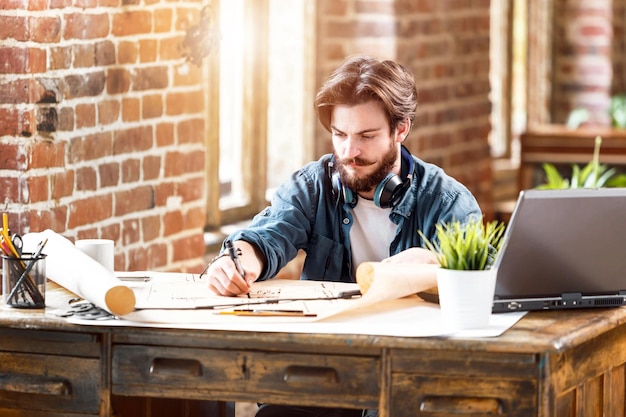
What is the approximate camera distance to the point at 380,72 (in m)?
3.16

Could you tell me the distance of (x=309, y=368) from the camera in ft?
8.25

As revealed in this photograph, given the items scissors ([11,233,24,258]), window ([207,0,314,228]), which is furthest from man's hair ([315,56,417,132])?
window ([207,0,314,228])

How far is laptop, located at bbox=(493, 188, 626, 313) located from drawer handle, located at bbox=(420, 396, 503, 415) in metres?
0.27

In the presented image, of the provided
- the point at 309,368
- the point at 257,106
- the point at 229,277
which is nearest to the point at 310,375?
the point at 309,368

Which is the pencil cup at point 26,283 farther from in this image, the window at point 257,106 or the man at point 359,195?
the window at point 257,106

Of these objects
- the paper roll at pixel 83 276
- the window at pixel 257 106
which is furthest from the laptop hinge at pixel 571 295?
the window at pixel 257 106

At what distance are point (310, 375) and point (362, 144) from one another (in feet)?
2.64

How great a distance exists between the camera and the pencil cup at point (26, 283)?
2.70 metres

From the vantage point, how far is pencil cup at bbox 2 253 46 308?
8.85ft

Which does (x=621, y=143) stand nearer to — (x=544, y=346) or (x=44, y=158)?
(x=44, y=158)

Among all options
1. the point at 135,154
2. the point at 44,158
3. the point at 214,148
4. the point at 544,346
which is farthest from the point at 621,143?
the point at 544,346

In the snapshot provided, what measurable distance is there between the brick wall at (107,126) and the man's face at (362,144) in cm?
→ 82

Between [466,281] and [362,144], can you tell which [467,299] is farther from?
[362,144]

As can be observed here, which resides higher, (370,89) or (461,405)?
(370,89)
